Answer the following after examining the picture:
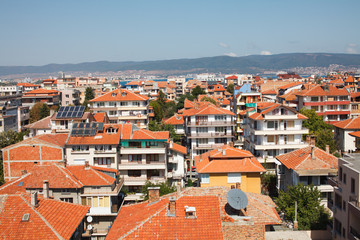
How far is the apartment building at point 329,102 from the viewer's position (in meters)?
61.5

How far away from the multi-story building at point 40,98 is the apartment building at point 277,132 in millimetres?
63657

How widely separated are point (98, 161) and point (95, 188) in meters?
5.58

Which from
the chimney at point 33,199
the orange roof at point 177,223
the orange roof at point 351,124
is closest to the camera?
the orange roof at point 177,223

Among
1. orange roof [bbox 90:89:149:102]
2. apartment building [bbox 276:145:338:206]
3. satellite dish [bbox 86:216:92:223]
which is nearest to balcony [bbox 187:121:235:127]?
orange roof [bbox 90:89:149:102]

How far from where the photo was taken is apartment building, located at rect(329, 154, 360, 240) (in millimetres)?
21503

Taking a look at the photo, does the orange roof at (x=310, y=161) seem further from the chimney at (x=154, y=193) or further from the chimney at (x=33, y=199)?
the chimney at (x=33, y=199)

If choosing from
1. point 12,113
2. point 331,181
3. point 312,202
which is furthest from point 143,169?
point 12,113

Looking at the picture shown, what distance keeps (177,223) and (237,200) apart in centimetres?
338

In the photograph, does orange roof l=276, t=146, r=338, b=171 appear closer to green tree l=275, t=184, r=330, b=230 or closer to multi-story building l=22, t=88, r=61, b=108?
green tree l=275, t=184, r=330, b=230

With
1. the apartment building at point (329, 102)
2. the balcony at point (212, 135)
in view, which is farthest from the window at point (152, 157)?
the apartment building at point (329, 102)

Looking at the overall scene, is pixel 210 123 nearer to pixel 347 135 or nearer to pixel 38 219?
pixel 347 135

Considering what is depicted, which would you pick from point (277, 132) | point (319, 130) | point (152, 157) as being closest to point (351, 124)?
point (319, 130)

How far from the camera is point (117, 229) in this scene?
2088 cm

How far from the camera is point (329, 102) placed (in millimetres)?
61656
